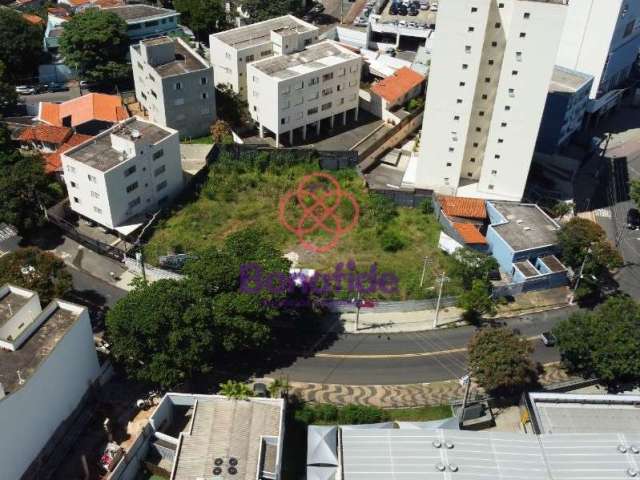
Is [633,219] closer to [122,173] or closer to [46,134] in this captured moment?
[122,173]

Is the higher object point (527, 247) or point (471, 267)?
point (527, 247)

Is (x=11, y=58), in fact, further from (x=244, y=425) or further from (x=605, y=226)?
(x=605, y=226)

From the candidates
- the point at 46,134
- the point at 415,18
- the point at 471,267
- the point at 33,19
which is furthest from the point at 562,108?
the point at 33,19

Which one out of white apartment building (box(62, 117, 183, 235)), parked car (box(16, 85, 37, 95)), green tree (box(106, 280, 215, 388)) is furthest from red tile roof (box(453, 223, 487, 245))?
parked car (box(16, 85, 37, 95))

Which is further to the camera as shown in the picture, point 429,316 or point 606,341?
point 429,316

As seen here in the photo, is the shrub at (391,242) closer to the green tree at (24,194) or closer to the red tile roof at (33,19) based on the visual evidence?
the green tree at (24,194)

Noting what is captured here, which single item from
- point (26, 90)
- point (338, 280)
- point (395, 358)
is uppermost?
point (26, 90)

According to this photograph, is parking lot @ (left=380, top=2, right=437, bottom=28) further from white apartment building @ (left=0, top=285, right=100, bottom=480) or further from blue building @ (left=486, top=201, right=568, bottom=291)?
white apartment building @ (left=0, top=285, right=100, bottom=480)
